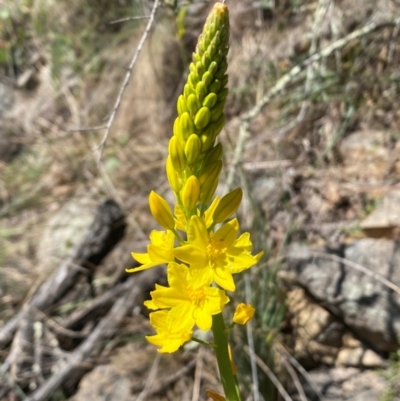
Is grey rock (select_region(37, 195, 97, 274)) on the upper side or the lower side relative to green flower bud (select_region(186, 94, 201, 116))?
lower

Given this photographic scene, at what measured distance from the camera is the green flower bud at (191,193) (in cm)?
112

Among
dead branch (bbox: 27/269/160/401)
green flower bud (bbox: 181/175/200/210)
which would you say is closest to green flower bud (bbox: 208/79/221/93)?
green flower bud (bbox: 181/175/200/210)

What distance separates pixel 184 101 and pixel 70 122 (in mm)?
5395

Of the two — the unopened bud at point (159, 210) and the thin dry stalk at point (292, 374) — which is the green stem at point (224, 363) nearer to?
the unopened bud at point (159, 210)

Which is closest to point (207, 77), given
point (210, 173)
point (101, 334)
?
point (210, 173)

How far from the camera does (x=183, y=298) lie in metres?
1.16

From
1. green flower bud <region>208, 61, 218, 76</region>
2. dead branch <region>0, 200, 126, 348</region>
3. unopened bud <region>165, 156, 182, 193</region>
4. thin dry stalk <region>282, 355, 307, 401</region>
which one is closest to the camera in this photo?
green flower bud <region>208, 61, 218, 76</region>

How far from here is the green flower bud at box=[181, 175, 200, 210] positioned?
1.12m

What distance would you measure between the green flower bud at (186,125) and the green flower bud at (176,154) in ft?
0.09

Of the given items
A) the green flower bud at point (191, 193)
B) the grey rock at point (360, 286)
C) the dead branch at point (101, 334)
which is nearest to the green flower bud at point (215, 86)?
the green flower bud at point (191, 193)

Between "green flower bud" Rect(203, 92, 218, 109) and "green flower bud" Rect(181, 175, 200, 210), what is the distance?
18cm

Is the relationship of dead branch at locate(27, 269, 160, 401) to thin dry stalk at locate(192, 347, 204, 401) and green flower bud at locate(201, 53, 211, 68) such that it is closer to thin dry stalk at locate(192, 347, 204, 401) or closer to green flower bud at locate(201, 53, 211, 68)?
thin dry stalk at locate(192, 347, 204, 401)

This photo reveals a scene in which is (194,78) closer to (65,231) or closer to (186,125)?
(186,125)

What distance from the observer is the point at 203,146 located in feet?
3.84
